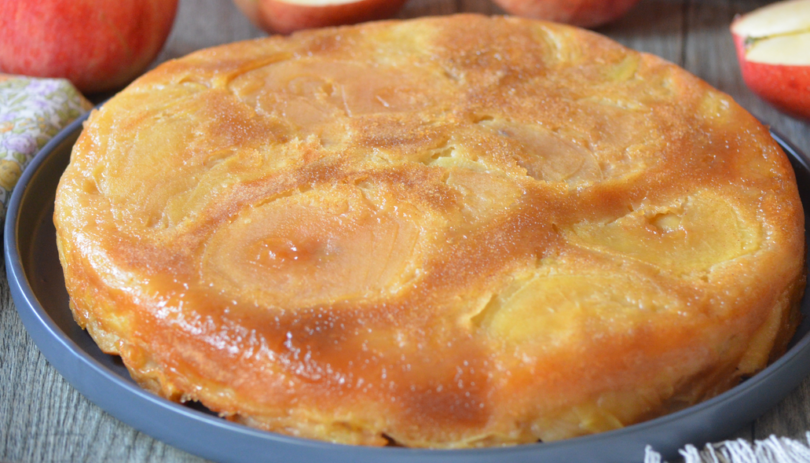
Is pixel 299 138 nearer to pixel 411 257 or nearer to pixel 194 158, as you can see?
pixel 194 158

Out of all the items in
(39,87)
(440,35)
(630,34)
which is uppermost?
(440,35)

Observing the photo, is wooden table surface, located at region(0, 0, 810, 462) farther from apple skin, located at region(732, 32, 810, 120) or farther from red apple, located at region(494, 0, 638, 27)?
red apple, located at region(494, 0, 638, 27)

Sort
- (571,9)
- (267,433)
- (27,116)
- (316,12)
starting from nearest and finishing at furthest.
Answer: (267,433)
(27,116)
(316,12)
(571,9)

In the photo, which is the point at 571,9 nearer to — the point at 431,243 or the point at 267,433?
the point at 431,243

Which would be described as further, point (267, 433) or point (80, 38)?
point (80, 38)

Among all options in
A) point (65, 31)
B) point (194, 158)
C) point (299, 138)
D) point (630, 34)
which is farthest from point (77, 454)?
point (630, 34)

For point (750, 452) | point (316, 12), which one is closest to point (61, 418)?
point (750, 452)
